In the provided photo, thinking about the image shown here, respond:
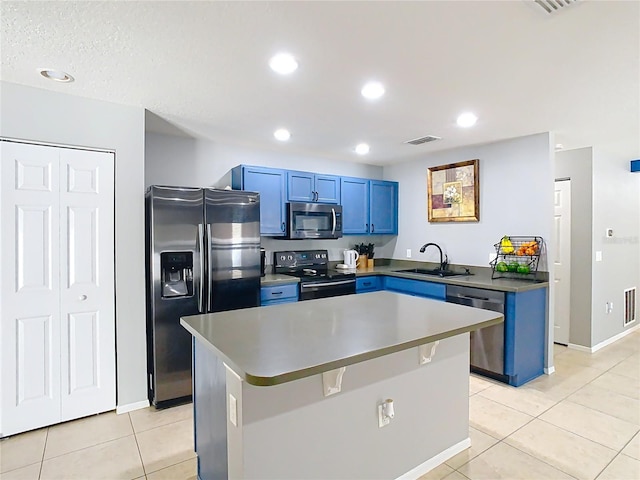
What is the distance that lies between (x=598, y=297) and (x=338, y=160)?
3601mm

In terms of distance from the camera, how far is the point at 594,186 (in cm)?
419

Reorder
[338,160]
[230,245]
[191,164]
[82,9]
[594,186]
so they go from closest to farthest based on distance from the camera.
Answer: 1. [82,9]
2. [230,245]
3. [191,164]
4. [594,186]
5. [338,160]

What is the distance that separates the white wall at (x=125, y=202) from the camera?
2627mm

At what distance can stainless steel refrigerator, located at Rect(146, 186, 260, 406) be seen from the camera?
2.89 meters

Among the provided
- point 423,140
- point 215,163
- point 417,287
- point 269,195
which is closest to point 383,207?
point 423,140

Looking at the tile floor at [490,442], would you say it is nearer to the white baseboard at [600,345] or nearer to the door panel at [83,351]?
the door panel at [83,351]

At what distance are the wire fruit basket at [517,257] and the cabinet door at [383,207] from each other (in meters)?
1.49

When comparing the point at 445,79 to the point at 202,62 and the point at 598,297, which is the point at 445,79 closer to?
the point at 202,62

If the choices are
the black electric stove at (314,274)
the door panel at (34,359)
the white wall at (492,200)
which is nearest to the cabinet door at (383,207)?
the white wall at (492,200)

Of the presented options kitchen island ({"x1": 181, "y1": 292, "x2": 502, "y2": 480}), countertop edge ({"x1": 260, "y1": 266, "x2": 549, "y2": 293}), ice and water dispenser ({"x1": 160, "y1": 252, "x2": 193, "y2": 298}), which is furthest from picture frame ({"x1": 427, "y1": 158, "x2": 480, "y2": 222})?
ice and water dispenser ({"x1": 160, "y1": 252, "x2": 193, "y2": 298})

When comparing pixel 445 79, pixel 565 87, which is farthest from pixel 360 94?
pixel 565 87

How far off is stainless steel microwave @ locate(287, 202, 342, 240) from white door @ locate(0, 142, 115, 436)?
188cm

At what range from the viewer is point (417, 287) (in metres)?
4.00

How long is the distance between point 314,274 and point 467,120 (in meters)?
2.23
